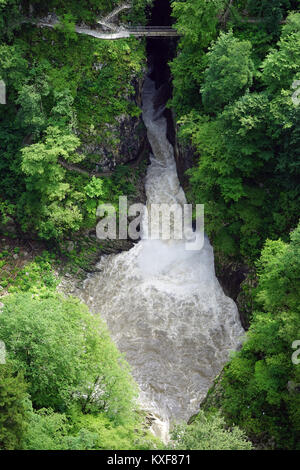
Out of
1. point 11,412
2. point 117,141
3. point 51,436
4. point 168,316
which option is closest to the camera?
point 11,412

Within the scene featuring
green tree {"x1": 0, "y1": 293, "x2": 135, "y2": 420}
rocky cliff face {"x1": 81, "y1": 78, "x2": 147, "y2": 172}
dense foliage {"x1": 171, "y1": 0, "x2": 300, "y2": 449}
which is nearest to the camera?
green tree {"x1": 0, "y1": 293, "x2": 135, "y2": 420}

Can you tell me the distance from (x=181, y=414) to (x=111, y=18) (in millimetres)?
27509

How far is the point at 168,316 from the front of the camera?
99.3 ft

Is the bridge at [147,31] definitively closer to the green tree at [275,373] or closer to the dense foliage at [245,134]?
the dense foliage at [245,134]

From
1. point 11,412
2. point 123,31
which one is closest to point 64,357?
point 11,412

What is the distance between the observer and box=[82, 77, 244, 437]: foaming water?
90.4 feet

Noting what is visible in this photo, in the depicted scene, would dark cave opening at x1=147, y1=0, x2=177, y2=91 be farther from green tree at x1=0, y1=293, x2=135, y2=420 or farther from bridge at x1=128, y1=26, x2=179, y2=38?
green tree at x1=0, y1=293, x2=135, y2=420

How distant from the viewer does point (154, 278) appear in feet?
105

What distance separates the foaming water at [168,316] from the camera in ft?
90.4

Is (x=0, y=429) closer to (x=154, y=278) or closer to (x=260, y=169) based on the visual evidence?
(x=154, y=278)

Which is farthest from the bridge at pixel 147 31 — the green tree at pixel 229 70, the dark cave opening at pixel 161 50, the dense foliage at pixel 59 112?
the green tree at pixel 229 70

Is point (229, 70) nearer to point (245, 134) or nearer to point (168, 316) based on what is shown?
point (245, 134)

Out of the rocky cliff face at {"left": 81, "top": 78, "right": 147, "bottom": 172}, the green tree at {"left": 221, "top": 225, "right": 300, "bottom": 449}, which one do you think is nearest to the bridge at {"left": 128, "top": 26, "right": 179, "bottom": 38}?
the rocky cliff face at {"left": 81, "top": 78, "right": 147, "bottom": 172}
